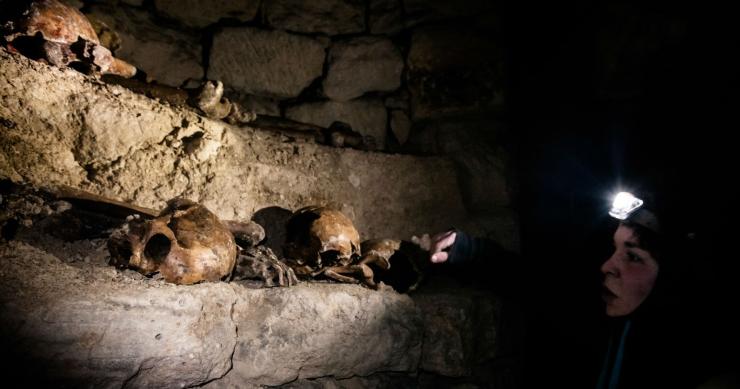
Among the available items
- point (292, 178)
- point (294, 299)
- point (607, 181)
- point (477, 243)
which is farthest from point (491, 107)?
point (294, 299)

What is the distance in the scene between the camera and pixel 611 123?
2.72 metres

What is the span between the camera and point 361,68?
11.1 ft

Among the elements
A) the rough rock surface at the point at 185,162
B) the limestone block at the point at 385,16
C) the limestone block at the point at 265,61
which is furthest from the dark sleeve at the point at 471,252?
the limestone block at the point at 385,16

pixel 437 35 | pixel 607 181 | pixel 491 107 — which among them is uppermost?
pixel 437 35

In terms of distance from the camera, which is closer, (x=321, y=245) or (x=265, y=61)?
(x=321, y=245)

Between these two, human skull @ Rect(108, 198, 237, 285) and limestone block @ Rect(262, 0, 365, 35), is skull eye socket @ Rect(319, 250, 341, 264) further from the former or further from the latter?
limestone block @ Rect(262, 0, 365, 35)

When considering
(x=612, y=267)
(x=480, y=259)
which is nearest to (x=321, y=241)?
(x=480, y=259)

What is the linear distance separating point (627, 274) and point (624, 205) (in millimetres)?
363

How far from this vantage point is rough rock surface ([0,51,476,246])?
171cm

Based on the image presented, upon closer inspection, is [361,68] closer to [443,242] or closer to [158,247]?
[443,242]

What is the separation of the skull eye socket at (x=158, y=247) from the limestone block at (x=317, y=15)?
2.25 m

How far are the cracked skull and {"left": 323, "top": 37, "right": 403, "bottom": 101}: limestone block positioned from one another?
1541mm

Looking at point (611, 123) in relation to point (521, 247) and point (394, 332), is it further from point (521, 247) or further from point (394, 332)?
point (394, 332)

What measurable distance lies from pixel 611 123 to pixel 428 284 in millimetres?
1760
